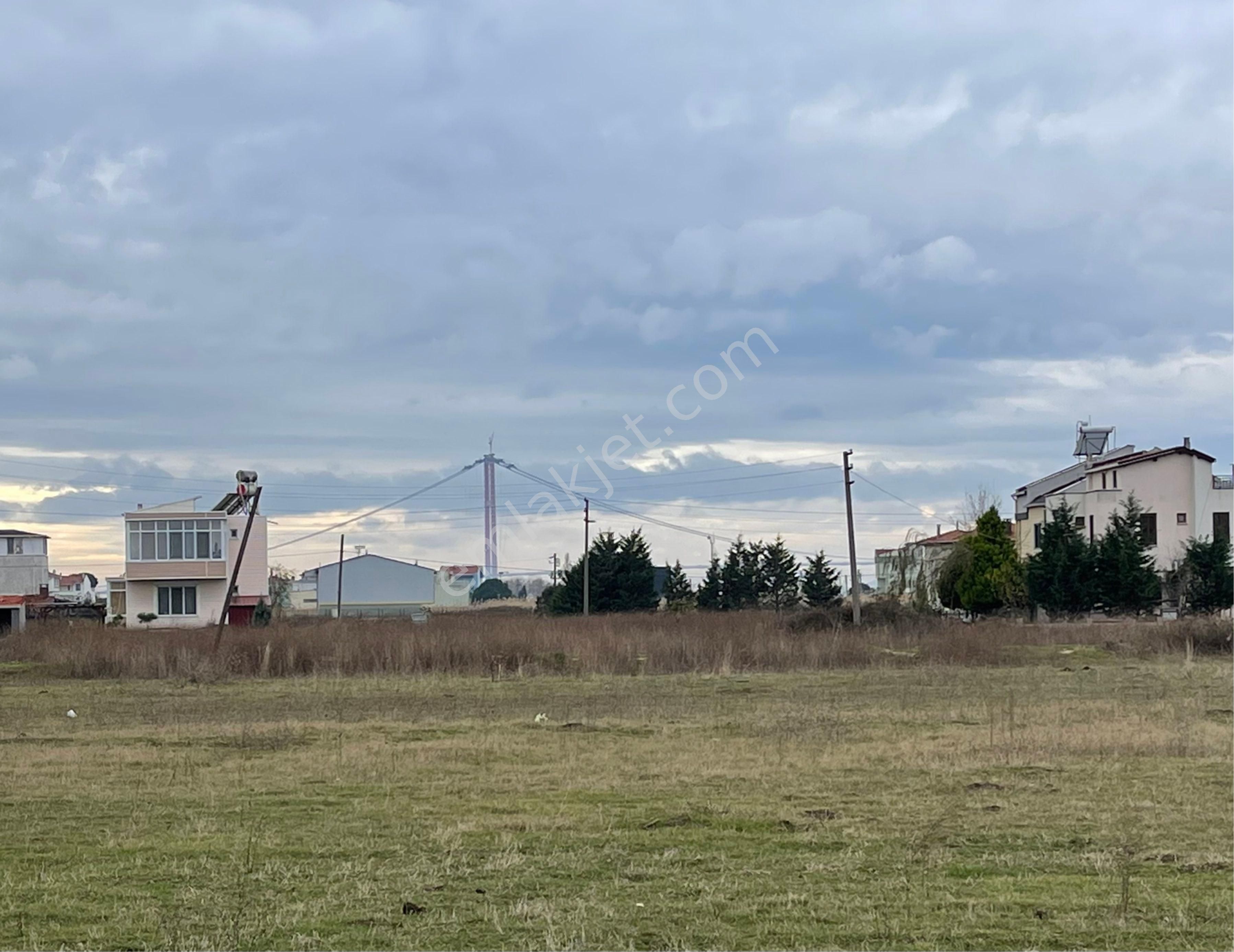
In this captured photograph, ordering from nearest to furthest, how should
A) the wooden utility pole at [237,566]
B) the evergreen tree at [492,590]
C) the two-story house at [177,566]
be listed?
the wooden utility pole at [237,566]
the two-story house at [177,566]
the evergreen tree at [492,590]

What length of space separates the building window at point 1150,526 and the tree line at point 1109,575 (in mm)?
236

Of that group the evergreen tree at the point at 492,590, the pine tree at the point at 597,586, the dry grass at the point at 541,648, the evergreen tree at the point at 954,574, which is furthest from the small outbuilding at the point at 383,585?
the dry grass at the point at 541,648

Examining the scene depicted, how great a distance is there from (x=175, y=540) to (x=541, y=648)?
41697 mm

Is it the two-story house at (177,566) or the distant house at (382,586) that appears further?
the distant house at (382,586)

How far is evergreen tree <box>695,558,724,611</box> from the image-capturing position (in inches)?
3292

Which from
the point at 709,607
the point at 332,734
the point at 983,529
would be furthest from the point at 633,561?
the point at 332,734

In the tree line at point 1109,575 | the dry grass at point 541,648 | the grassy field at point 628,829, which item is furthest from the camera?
the tree line at point 1109,575

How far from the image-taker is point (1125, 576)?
57.9 metres

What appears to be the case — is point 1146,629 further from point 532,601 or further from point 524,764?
point 532,601

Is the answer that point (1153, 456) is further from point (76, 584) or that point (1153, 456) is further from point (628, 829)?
point (76, 584)

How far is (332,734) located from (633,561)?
59034mm

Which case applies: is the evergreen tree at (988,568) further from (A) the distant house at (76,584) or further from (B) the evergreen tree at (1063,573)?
(A) the distant house at (76,584)

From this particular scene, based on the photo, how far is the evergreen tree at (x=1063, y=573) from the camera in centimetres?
5894

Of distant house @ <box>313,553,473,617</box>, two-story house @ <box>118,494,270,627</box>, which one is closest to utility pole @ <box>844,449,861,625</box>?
two-story house @ <box>118,494,270,627</box>
